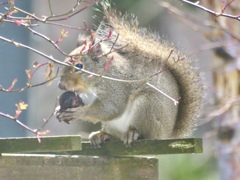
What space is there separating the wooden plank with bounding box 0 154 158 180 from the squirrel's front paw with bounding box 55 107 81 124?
0.53m

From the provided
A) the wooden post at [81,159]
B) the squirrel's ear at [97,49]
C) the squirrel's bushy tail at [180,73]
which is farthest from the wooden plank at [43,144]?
the squirrel's bushy tail at [180,73]

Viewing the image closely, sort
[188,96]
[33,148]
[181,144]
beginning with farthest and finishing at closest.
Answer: [188,96] < [181,144] < [33,148]

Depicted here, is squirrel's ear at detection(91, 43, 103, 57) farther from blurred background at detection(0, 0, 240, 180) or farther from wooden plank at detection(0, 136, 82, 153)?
wooden plank at detection(0, 136, 82, 153)

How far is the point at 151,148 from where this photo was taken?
12.0 ft

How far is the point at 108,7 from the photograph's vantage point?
4.25 m

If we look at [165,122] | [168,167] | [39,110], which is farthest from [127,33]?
[39,110]

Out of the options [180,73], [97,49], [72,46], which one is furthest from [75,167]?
[72,46]

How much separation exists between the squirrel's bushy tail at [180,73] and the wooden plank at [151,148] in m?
0.80

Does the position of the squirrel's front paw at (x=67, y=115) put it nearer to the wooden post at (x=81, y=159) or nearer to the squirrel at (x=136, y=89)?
the squirrel at (x=136, y=89)

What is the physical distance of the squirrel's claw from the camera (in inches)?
151

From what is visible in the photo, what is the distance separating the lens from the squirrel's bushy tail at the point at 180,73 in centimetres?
448

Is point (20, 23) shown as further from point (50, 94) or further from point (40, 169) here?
point (50, 94)

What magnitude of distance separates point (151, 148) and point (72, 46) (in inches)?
307

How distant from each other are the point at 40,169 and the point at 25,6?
Result: 297 centimetres
